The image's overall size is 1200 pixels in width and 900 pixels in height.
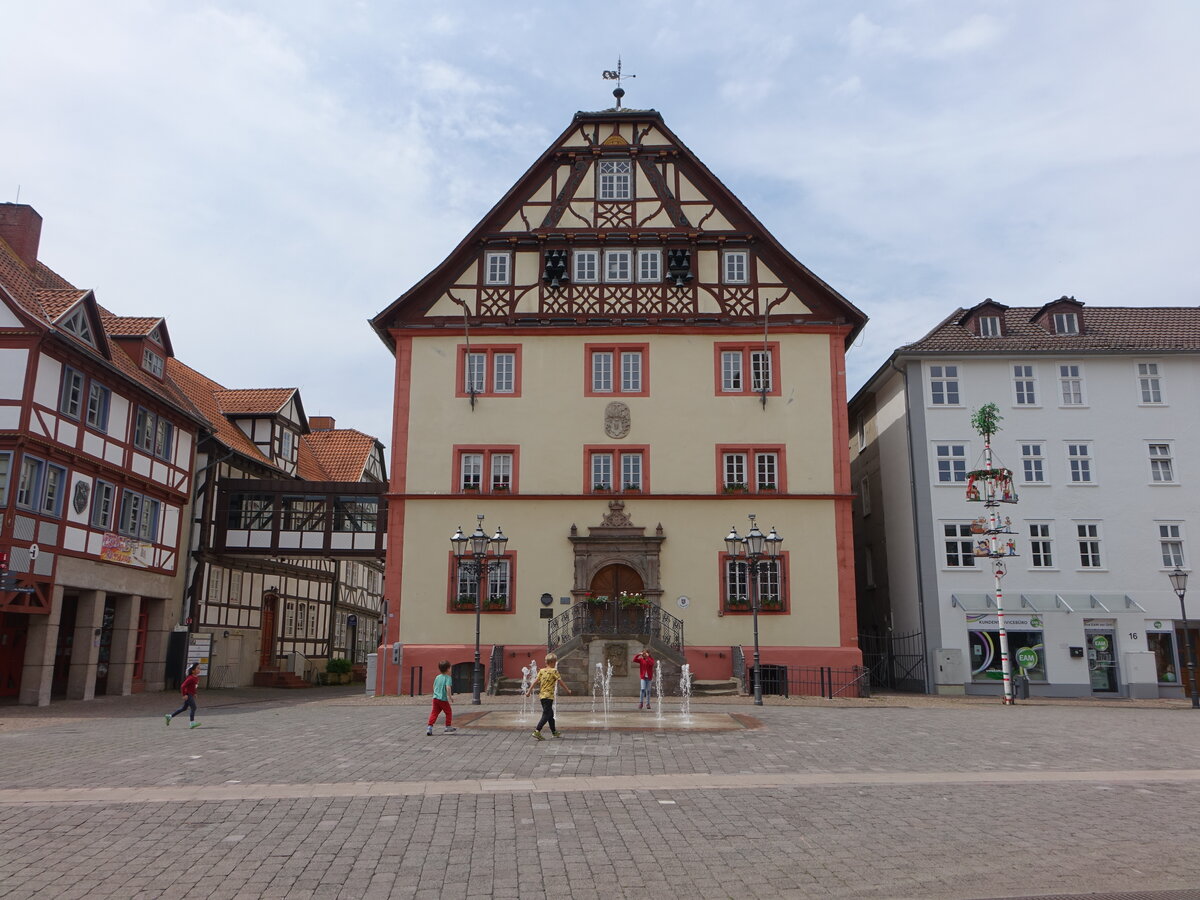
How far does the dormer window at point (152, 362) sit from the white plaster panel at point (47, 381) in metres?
6.50

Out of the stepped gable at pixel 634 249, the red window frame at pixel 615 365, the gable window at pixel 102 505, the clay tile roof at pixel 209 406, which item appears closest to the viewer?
the gable window at pixel 102 505

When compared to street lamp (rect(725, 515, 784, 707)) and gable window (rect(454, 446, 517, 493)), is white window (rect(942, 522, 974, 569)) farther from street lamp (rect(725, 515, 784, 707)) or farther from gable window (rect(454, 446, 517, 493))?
gable window (rect(454, 446, 517, 493))

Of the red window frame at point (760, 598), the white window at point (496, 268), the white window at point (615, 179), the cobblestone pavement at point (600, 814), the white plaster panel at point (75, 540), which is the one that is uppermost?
the white window at point (615, 179)

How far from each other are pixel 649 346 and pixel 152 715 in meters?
18.9

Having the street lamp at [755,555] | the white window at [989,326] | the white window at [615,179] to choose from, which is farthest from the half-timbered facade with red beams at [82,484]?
the white window at [989,326]

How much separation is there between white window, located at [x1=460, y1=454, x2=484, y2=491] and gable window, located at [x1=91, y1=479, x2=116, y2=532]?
10.7 m

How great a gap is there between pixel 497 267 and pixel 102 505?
14724 mm

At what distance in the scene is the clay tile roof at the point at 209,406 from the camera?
134 feet

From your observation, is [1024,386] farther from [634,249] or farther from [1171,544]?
[634,249]

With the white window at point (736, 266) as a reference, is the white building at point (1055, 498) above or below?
below

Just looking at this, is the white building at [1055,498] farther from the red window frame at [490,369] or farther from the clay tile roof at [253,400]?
the clay tile roof at [253,400]

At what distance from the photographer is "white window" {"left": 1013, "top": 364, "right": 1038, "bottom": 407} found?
36.6 metres

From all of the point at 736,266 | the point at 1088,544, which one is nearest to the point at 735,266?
the point at 736,266

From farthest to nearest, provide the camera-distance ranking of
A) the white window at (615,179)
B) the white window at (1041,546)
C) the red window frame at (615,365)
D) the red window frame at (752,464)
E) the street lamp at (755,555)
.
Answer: the white window at (615,179) < the white window at (1041,546) < the red window frame at (615,365) < the red window frame at (752,464) < the street lamp at (755,555)
